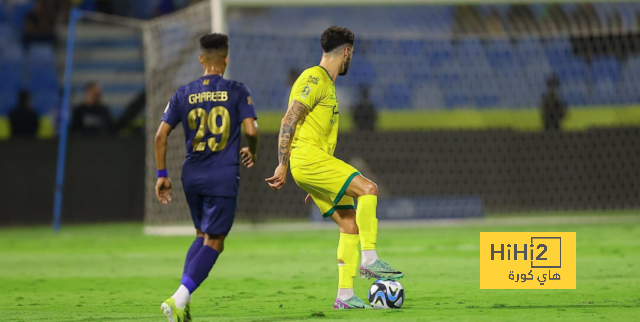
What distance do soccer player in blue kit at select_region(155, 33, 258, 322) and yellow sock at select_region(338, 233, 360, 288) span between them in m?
0.86

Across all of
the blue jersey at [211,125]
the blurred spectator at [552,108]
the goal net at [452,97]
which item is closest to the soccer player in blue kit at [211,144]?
the blue jersey at [211,125]

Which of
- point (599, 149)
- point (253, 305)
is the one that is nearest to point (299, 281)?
point (253, 305)

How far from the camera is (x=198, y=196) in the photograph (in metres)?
5.95

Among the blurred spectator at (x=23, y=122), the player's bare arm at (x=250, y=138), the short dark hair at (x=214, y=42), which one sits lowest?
A: the player's bare arm at (x=250, y=138)

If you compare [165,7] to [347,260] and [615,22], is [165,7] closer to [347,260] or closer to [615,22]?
[615,22]

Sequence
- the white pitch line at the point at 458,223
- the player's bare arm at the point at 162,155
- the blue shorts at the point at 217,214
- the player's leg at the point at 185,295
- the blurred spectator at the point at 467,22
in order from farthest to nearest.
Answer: the blurred spectator at the point at 467,22 → the white pitch line at the point at 458,223 → the player's bare arm at the point at 162,155 → the blue shorts at the point at 217,214 → the player's leg at the point at 185,295

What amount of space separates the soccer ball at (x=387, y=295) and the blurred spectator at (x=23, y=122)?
1337 centimetres

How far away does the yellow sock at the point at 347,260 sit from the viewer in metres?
6.28

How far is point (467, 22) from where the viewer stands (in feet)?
55.0

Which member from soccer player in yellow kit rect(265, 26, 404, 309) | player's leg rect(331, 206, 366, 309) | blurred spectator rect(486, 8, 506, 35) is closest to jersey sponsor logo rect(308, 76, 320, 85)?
soccer player in yellow kit rect(265, 26, 404, 309)

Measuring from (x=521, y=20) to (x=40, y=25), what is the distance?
10.3 meters

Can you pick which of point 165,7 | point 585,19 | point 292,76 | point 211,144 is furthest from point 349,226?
point 165,7

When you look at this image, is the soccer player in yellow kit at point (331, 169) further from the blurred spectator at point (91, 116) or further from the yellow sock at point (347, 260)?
the blurred spectator at point (91, 116)

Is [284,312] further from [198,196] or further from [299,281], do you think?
[299,281]
